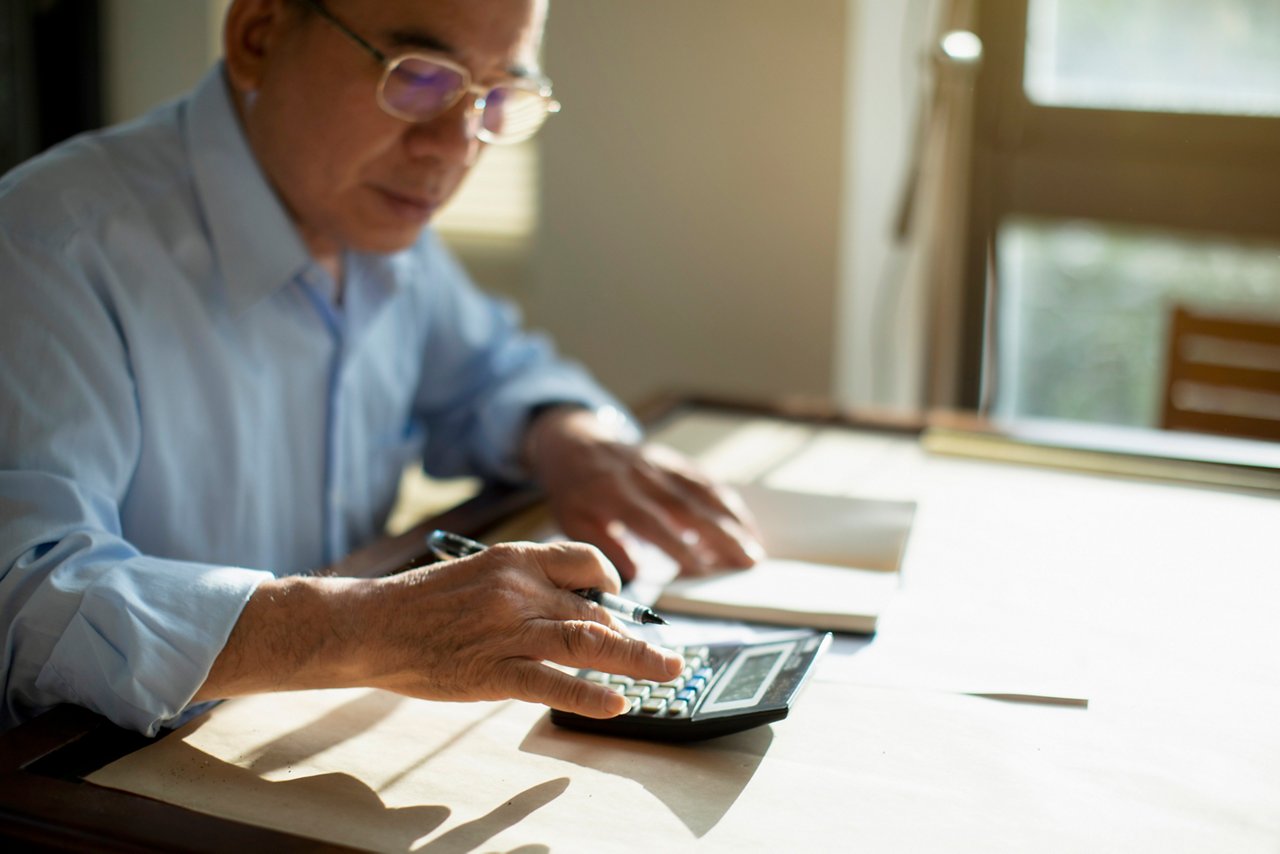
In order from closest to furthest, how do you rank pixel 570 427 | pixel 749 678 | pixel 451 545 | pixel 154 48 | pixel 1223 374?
pixel 749 678, pixel 451 545, pixel 570 427, pixel 1223 374, pixel 154 48

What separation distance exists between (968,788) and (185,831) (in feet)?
1.75

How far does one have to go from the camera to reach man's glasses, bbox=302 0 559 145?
1.27 m

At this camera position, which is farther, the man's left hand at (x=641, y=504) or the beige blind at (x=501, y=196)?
the beige blind at (x=501, y=196)

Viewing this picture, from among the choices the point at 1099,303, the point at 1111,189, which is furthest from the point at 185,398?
the point at 1099,303

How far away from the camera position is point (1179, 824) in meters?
0.86

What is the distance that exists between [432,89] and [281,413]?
16.2 inches

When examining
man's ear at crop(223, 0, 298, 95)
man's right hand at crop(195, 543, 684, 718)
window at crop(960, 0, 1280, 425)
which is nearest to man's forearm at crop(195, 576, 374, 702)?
man's right hand at crop(195, 543, 684, 718)

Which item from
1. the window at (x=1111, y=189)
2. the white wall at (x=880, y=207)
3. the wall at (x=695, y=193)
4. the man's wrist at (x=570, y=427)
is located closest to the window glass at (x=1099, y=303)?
the window at (x=1111, y=189)

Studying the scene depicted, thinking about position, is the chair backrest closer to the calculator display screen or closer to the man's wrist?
the man's wrist

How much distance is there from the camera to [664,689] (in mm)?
1011

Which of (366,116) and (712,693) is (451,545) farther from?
(366,116)

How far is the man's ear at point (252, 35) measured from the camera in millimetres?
1311

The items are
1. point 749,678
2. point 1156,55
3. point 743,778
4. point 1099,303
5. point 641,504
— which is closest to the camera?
point 743,778

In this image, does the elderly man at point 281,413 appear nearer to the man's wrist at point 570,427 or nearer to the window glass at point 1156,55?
the man's wrist at point 570,427
